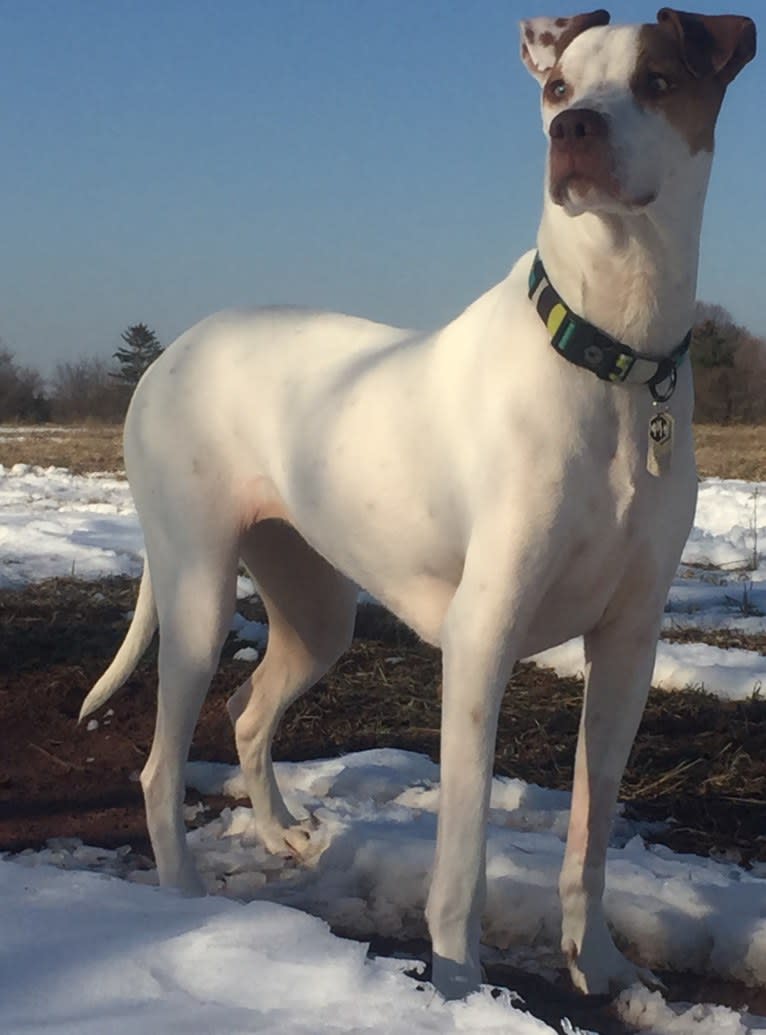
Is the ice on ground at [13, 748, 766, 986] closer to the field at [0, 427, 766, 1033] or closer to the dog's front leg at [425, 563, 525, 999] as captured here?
the field at [0, 427, 766, 1033]

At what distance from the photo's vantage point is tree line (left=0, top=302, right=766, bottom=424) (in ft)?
128

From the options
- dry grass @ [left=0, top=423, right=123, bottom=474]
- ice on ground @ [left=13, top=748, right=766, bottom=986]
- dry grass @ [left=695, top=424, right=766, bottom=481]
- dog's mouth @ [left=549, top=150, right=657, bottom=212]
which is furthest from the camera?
dry grass @ [left=0, top=423, right=123, bottom=474]

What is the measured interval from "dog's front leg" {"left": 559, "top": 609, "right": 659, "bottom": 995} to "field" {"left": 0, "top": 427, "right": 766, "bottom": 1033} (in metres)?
0.16

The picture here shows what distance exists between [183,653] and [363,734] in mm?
1372

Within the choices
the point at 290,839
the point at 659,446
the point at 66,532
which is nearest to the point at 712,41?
the point at 659,446

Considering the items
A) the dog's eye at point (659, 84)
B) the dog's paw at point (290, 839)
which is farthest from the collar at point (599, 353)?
the dog's paw at point (290, 839)

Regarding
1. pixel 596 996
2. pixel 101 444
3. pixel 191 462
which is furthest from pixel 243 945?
pixel 101 444

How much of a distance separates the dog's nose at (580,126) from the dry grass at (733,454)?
11350 mm

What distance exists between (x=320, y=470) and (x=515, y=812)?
1.38 meters

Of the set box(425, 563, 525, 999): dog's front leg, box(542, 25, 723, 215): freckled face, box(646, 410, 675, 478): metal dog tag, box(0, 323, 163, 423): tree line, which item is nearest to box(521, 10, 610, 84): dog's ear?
box(542, 25, 723, 215): freckled face

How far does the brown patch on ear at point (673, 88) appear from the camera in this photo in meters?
2.60

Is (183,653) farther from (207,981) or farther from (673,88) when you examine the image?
(673,88)

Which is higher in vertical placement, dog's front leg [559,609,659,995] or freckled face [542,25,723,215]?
freckled face [542,25,723,215]

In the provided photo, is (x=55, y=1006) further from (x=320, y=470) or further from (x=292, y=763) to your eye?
(x=292, y=763)
